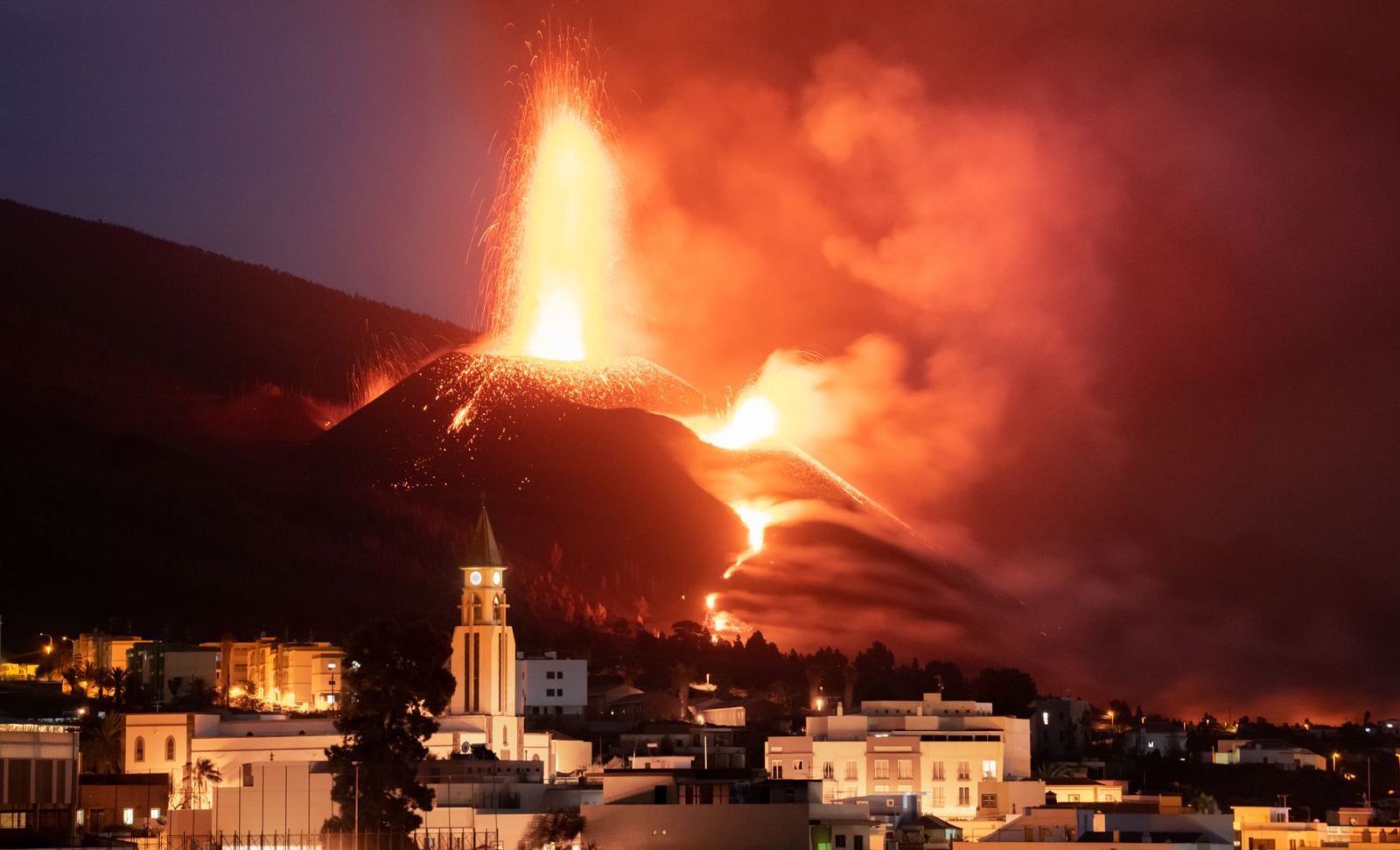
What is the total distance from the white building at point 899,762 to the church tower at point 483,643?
15129mm

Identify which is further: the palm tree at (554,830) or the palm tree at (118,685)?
the palm tree at (118,685)

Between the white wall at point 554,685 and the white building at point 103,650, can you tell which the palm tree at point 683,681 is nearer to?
the white wall at point 554,685

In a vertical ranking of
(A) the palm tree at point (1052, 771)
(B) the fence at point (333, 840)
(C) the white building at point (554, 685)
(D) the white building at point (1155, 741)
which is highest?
(C) the white building at point (554, 685)

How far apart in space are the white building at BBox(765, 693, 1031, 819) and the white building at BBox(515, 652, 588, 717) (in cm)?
2550

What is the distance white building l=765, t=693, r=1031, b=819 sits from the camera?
356 feet

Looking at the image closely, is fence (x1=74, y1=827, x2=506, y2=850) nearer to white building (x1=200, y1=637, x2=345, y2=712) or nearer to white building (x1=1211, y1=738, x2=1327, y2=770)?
white building (x1=200, y1=637, x2=345, y2=712)

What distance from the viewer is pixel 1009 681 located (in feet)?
479

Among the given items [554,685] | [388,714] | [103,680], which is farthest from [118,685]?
[388,714]

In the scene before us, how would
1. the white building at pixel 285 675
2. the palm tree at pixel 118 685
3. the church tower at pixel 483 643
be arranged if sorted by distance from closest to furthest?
the church tower at pixel 483 643 → the palm tree at pixel 118 685 → the white building at pixel 285 675

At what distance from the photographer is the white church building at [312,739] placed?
289 feet

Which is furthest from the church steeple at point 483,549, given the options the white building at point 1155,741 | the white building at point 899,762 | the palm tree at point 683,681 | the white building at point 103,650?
the white building at point 1155,741

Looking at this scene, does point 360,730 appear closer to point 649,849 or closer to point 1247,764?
point 649,849

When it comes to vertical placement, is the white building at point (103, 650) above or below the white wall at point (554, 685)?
above

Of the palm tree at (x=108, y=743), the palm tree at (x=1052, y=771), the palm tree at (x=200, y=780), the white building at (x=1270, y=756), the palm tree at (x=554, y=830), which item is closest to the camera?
the palm tree at (x=554, y=830)
